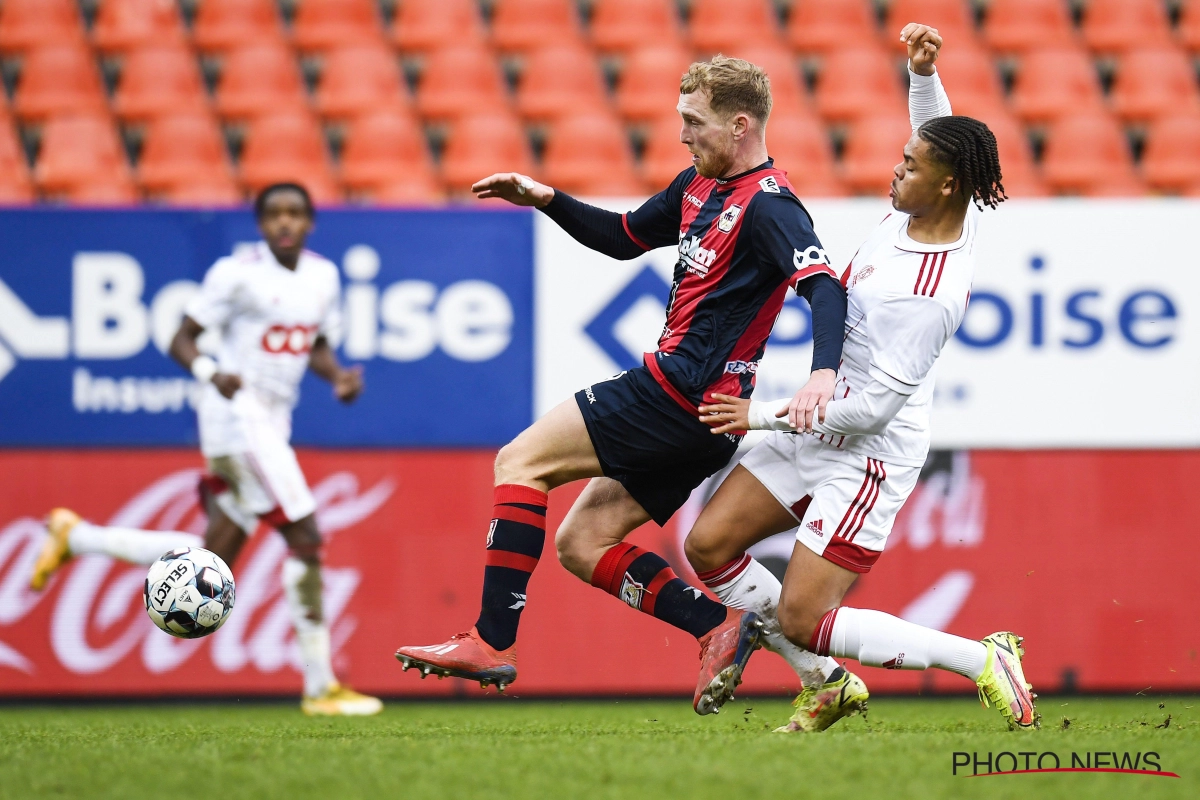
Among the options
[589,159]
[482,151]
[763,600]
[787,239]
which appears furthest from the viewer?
[589,159]

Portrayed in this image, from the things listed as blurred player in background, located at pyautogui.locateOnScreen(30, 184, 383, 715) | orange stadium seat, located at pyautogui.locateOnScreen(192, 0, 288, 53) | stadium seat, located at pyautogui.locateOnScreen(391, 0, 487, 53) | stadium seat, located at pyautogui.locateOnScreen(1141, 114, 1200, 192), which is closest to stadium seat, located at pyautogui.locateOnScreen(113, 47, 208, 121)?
orange stadium seat, located at pyautogui.locateOnScreen(192, 0, 288, 53)

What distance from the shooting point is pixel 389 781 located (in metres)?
3.36

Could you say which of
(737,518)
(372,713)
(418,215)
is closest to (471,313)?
(418,215)

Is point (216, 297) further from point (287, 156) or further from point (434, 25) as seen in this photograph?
point (434, 25)

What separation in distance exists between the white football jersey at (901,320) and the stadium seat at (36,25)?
792 cm

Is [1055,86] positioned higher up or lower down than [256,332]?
higher up

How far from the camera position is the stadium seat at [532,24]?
10676 mm

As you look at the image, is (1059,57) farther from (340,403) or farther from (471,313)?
(340,403)

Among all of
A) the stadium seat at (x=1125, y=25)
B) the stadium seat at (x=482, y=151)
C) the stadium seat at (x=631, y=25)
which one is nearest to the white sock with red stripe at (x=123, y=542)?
the stadium seat at (x=482, y=151)

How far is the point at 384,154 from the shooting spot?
31.4 feet

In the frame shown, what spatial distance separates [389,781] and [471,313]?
411 cm

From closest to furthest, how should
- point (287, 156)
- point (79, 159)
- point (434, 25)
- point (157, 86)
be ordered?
point (79, 159), point (287, 156), point (157, 86), point (434, 25)

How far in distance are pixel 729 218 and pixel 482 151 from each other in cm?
571

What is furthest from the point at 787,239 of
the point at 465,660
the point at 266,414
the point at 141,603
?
the point at 141,603
